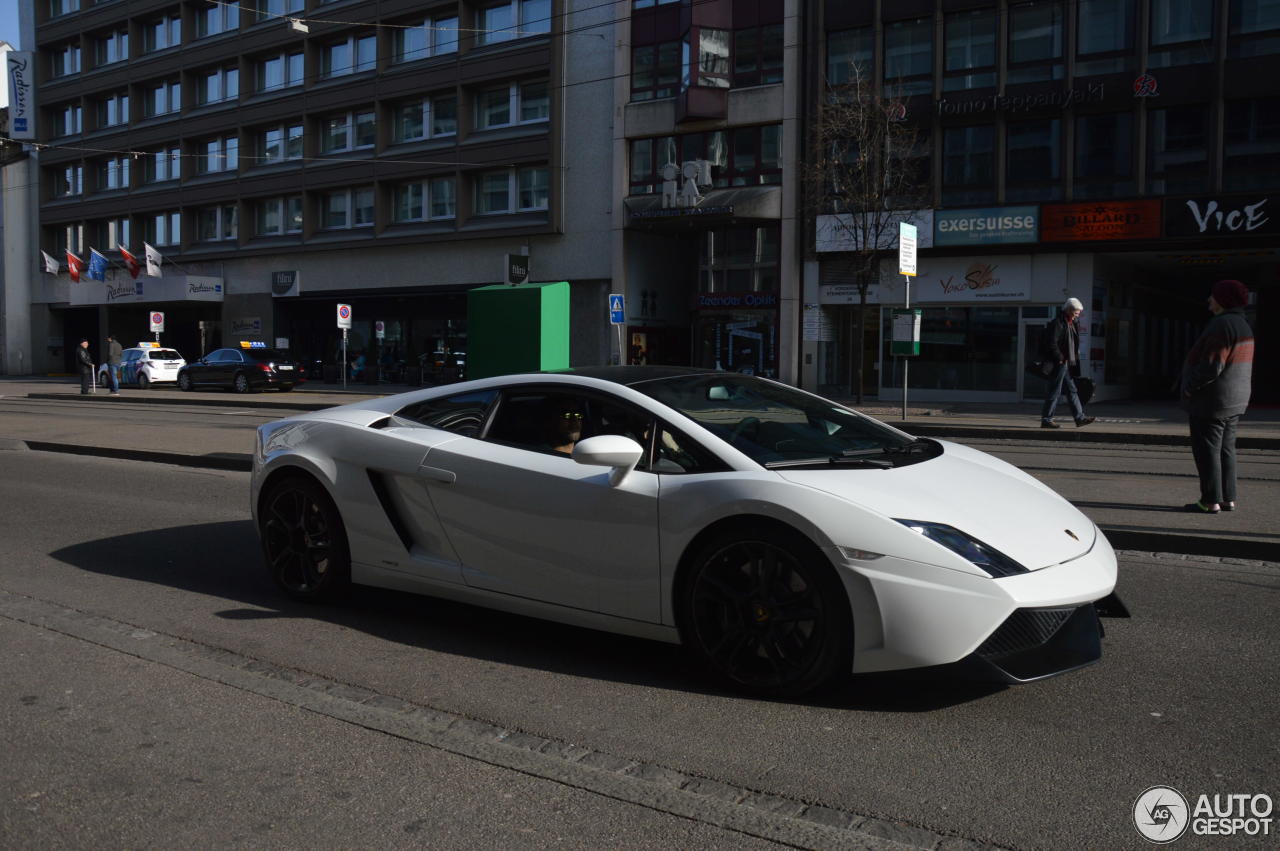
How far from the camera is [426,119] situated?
38.4m

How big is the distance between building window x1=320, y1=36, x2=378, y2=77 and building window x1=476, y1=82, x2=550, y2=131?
511cm

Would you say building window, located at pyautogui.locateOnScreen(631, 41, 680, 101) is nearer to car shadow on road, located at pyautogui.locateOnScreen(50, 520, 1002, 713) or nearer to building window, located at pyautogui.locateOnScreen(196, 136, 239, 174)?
building window, located at pyautogui.locateOnScreen(196, 136, 239, 174)

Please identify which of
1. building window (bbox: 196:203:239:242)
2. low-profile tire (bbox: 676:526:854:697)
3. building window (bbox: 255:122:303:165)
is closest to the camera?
low-profile tire (bbox: 676:526:854:697)

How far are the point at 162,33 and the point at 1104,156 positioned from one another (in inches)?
1596

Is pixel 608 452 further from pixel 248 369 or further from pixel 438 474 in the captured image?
pixel 248 369

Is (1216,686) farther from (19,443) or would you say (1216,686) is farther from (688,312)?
(688,312)

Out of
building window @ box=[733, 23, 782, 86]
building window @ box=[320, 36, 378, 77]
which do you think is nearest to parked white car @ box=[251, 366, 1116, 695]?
building window @ box=[733, 23, 782, 86]

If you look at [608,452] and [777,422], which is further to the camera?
[777,422]

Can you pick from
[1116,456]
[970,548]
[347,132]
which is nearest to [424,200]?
[347,132]

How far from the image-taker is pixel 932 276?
2791 centimetres

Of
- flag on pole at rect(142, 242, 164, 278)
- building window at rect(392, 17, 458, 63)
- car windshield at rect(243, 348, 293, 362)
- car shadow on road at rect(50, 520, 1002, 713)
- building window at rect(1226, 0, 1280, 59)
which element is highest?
building window at rect(392, 17, 458, 63)

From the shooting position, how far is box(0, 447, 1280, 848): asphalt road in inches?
125

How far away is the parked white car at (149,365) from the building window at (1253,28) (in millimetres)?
32143

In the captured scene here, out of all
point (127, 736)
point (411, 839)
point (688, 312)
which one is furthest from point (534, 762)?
point (688, 312)
